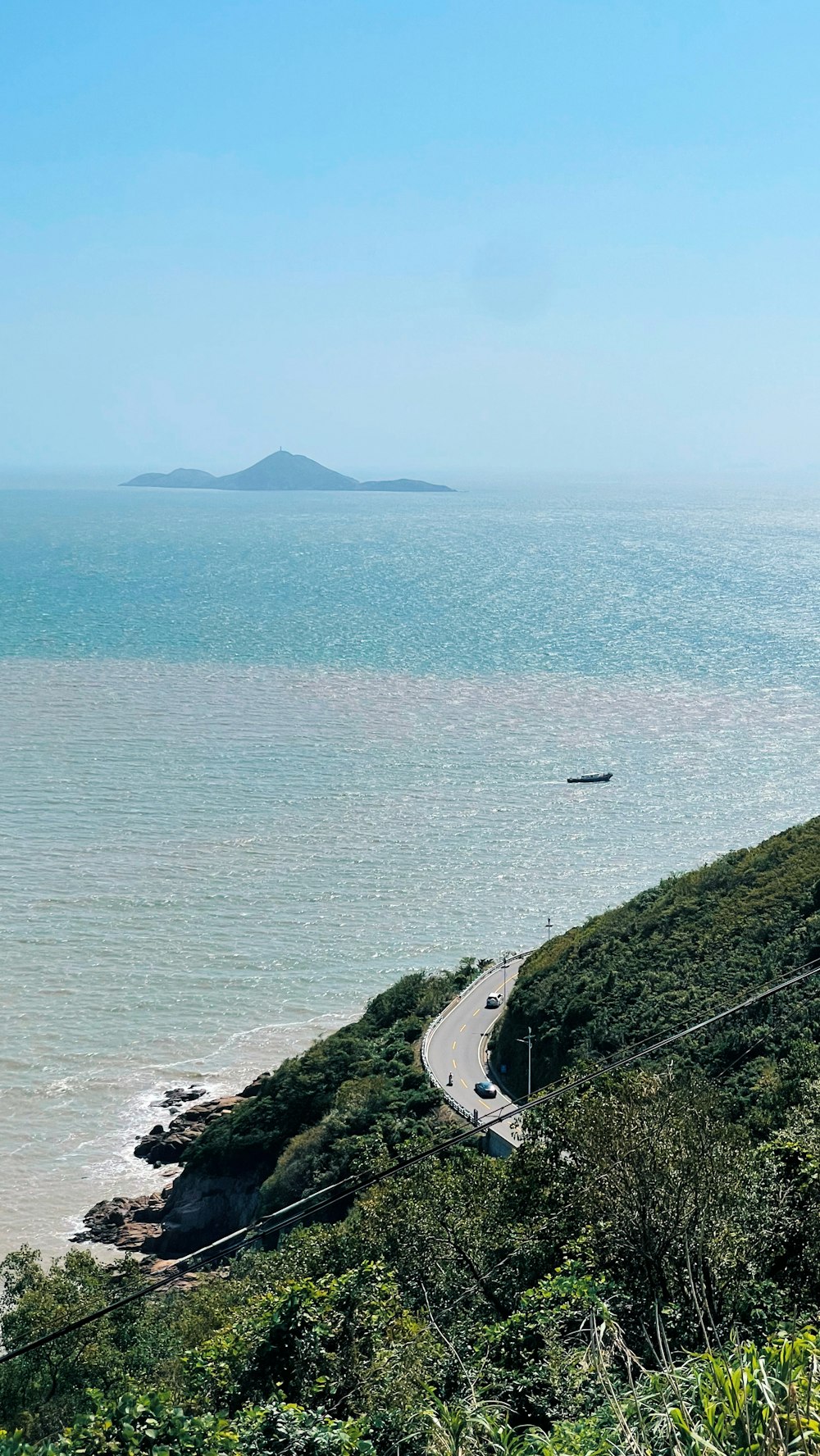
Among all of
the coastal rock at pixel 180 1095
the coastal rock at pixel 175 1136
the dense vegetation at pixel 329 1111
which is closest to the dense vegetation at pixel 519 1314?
the dense vegetation at pixel 329 1111

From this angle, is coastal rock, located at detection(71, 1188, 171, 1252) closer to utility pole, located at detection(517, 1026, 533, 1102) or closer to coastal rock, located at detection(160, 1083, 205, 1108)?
coastal rock, located at detection(160, 1083, 205, 1108)

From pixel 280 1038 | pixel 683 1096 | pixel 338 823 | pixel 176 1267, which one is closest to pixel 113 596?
pixel 338 823

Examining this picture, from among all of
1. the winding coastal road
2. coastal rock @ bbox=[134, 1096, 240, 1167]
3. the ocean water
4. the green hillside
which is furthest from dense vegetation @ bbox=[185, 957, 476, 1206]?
the ocean water

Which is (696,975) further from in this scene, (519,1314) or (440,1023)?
(519,1314)

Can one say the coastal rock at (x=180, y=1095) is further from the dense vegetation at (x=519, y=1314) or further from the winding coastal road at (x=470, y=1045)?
the dense vegetation at (x=519, y=1314)

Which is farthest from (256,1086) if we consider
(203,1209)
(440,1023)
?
(440,1023)
